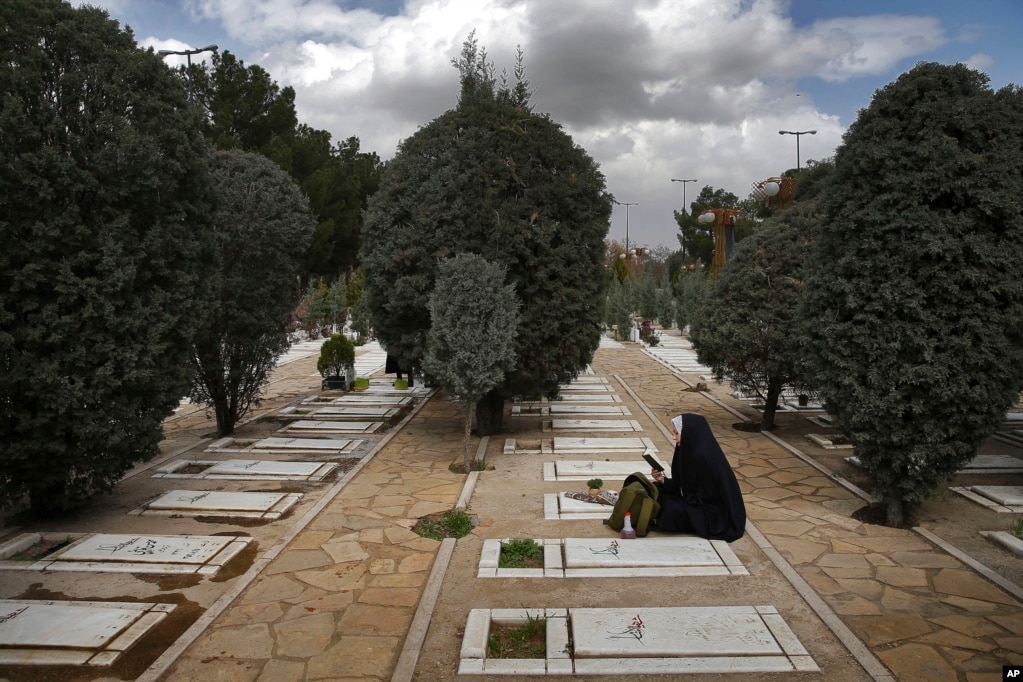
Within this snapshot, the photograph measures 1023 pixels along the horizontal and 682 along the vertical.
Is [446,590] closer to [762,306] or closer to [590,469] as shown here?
[590,469]

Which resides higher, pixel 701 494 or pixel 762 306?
Answer: pixel 762 306

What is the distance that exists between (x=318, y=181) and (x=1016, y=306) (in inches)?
999

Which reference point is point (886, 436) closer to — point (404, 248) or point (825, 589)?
point (825, 589)

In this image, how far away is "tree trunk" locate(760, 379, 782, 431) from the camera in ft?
36.2

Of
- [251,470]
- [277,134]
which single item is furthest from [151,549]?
[277,134]

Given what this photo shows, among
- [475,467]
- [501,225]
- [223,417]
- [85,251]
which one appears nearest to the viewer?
[85,251]

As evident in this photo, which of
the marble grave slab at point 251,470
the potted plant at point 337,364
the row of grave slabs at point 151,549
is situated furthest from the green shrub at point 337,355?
the marble grave slab at point 251,470

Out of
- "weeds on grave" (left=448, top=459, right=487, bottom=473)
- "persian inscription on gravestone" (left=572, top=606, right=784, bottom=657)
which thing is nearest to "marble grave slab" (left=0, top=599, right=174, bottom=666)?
"persian inscription on gravestone" (left=572, top=606, right=784, bottom=657)

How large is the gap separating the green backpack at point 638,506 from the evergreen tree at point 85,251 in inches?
172

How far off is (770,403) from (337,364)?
899 centimetres

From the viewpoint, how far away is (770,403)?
11359 mm

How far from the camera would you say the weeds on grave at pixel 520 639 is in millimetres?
4547

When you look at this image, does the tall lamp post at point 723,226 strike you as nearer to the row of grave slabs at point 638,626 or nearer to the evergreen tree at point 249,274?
the evergreen tree at point 249,274

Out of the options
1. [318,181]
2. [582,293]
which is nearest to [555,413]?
[582,293]
